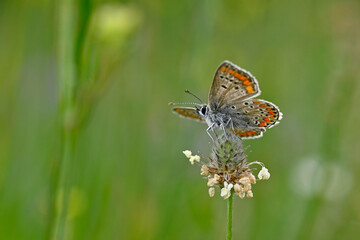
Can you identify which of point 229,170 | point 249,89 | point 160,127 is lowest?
point 160,127

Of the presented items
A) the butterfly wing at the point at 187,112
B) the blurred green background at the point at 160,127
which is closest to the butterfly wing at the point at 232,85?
the butterfly wing at the point at 187,112

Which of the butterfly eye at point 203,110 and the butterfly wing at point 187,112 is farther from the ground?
the butterfly eye at point 203,110

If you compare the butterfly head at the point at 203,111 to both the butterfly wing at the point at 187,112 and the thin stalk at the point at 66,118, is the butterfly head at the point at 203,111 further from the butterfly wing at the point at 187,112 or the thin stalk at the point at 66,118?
the thin stalk at the point at 66,118

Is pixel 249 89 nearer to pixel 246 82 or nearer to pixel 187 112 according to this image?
pixel 246 82

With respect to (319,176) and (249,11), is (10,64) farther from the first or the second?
(319,176)

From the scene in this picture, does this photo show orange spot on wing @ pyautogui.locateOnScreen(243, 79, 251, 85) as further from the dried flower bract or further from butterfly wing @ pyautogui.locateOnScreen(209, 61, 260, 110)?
the dried flower bract

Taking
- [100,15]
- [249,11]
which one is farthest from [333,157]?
[249,11]

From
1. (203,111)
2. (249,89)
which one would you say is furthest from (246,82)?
(203,111)

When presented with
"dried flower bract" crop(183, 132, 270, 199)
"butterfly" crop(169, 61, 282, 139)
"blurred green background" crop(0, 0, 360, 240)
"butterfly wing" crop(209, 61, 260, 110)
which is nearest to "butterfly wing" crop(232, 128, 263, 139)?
"butterfly" crop(169, 61, 282, 139)
